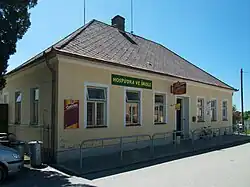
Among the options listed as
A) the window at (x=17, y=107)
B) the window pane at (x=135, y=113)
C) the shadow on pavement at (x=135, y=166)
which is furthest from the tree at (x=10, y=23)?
the window pane at (x=135, y=113)

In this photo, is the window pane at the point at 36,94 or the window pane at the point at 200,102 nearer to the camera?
the window pane at the point at 36,94

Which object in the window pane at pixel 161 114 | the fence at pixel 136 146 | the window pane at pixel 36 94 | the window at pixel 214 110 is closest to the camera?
the fence at pixel 136 146

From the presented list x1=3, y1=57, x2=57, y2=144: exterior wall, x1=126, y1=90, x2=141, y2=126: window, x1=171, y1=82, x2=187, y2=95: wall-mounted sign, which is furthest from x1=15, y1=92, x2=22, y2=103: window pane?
x1=171, y1=82, x2=187, y2=95: wall-mounted sign

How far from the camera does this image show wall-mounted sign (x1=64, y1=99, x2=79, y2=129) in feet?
34.5

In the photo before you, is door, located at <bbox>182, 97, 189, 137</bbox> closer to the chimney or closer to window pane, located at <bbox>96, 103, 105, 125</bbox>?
the chimney

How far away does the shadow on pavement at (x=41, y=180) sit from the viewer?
7.18 m

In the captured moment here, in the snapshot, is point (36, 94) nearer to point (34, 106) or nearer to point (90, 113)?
point (34, 106)

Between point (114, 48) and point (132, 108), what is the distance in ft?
11.2

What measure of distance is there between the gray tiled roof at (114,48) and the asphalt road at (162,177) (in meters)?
5.06

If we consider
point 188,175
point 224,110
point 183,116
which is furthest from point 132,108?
point 224,110

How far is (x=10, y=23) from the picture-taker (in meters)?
9.70

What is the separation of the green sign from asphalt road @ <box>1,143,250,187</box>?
14.7ft

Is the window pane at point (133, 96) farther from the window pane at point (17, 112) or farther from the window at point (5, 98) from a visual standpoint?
the window at point (5, 98)

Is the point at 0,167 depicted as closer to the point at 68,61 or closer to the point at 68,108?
the point at 68,108
